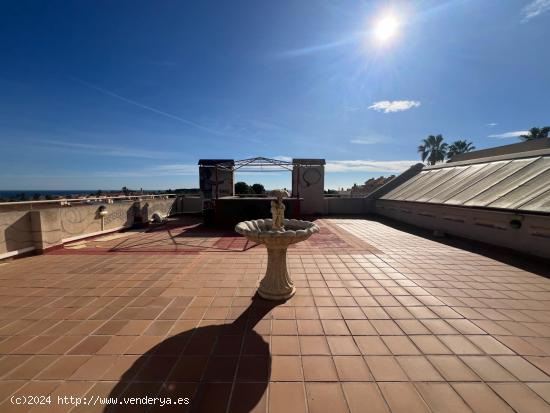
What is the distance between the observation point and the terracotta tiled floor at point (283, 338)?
7.63 ft

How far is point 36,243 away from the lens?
6.96 m

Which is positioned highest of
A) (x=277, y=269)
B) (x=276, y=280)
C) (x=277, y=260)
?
(x=277, y=260)

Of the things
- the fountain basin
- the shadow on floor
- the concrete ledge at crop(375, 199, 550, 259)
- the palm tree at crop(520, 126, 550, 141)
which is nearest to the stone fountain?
the fountain basin

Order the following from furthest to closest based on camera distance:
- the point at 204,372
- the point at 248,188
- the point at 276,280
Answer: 1. the point at 248,188
2. the point at 276,280
3. the point at 204,372

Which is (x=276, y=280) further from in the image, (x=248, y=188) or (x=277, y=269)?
(x=248, y=188)

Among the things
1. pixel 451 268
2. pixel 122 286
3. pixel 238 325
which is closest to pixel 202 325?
pixel 238 325

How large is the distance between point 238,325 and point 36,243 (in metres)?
7.67

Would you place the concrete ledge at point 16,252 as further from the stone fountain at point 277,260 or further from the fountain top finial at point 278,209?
the fountain top finial at point 278,209

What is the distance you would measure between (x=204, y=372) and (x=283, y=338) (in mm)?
1101

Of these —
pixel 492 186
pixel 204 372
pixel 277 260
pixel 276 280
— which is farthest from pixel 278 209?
pixel 492 186

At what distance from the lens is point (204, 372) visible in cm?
258

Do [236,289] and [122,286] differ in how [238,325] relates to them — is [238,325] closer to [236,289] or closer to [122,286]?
[236,289]

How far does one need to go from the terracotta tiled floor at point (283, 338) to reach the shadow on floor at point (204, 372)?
14 mm

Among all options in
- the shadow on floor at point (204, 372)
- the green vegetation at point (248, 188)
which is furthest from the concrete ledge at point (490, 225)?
the green vegetation at point (248, 188)
